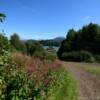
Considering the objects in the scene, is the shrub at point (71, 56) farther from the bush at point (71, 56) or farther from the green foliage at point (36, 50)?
the green foliage at point (36, 50)

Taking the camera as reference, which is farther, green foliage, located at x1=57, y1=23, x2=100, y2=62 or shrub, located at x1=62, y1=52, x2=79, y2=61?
green foliage, located at x1=57, y1=23, x2=100, y2=62

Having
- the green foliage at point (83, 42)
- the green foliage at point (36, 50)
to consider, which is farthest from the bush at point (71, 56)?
the green foliage at point (36, 50)

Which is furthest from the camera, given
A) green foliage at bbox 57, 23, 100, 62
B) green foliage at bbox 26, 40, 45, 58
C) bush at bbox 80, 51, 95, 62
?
green foliage at bbox 57, 23, 100, 62

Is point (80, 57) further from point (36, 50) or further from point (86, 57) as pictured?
point (36, 50)

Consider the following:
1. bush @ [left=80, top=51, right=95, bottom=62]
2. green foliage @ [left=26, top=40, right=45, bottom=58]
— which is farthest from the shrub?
green foliage @ [left=26, top=40, right=45, bottom=58]

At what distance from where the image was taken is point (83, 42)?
79562mm

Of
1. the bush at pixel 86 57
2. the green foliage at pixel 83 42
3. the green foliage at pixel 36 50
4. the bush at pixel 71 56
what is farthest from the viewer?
the green foliage at pixel 83 42

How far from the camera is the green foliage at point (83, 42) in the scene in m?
74.5

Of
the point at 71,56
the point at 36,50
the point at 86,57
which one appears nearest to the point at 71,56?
the point at 71,56

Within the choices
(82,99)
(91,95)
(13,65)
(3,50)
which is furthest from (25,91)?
(91,95)

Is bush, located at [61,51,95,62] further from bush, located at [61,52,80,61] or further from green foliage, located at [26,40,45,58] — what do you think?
green foliage, located at [26,40,45,58]

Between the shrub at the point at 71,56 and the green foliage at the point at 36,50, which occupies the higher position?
the green foliage at the point at 36,50

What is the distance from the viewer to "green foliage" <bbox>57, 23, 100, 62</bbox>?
244 ft

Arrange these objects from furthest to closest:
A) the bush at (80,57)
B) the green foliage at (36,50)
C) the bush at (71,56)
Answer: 1. the bush at (71,56)
2. the bush at (80,57)
3. the green foliage at (36,50)
